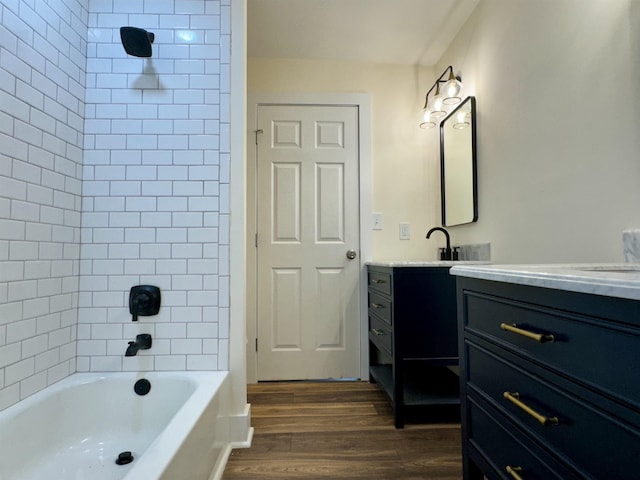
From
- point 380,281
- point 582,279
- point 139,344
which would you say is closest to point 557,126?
point 582,279

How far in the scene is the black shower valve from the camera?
142 cm

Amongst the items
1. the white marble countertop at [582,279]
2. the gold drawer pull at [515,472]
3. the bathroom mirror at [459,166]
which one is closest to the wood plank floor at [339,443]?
the gold drawer pull at [515,472]

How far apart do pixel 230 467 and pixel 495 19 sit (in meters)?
2.54

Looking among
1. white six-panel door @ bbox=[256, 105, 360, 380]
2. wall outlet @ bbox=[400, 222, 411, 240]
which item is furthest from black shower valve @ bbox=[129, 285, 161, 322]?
wall outlet @ bbox=[400, 222, 411, 240]

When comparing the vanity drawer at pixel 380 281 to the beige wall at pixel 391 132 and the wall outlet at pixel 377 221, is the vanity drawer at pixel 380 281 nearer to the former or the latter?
the beige wall at pixel 391 132

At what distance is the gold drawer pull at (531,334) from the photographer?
2.14 feet

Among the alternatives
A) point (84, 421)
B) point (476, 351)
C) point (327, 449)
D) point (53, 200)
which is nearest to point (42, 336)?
point (84, 421)

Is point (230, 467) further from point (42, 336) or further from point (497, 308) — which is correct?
point (497, 308)

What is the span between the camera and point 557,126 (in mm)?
1270

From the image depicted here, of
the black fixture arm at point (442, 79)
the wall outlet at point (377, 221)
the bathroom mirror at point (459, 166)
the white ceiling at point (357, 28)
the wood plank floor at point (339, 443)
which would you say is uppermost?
the white ceiling at point (357, 28)

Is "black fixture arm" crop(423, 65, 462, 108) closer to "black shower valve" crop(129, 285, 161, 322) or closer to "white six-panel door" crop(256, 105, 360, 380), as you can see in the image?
"white six-panel door" crop(256, 105, 360, 380)

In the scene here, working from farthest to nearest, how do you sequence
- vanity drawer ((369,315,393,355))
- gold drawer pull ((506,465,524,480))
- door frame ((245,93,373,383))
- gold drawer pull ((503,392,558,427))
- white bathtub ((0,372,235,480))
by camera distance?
door frame ((245,93,373,383)), vanity drawer ((369,315,393,355)), white bathtub ((0,372,235,480)), gold drawer pull ((506,465,524,480)), gold drawer pull ((503,392,558,427))

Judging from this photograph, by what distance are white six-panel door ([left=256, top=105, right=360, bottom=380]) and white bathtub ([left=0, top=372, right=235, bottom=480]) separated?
2.77 feet

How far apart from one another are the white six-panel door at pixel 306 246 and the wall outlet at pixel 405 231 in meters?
0.35
